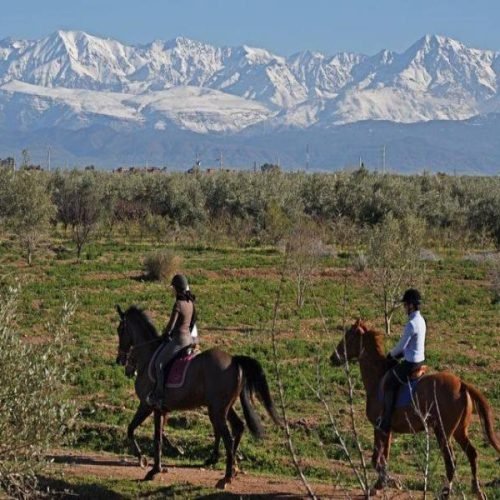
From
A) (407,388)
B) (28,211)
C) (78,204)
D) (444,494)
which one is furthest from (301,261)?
(444,494)

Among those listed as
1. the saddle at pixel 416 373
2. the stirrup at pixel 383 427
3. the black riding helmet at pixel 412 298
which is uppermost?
the black riding helmet at pixel 412 298

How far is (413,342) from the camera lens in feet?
45.3

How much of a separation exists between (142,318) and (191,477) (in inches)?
103

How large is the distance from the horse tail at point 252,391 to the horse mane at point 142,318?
178 centimetres

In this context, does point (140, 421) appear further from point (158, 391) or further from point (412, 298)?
point (412, 298)

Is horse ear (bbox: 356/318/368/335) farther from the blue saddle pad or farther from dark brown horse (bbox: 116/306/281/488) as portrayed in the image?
dark brown horse (bbox: 116/306/281/488)

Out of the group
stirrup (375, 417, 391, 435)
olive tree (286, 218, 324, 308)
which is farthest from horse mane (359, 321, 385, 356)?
olive tree (286, 218, 324, 308)

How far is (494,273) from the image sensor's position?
116 feet

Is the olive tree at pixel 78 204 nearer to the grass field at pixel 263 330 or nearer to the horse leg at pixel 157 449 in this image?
the grass field at pixel 263 330

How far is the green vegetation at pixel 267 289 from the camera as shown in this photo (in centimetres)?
1792

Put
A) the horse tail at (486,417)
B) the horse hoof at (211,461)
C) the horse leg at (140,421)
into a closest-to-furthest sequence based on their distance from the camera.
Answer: the horse tail at (486,417)
the horse leg at (140,421)
the horse hoof at (211,461)

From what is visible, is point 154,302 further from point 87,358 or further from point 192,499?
point 192,499

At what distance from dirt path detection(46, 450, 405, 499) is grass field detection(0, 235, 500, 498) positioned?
1.54 feet

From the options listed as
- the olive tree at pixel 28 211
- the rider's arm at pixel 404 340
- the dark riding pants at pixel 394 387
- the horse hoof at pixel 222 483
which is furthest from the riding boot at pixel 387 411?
the olive tree at pixel 28 211
